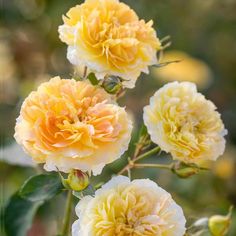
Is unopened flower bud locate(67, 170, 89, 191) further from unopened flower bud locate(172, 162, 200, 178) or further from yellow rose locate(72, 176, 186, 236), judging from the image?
unopened flower bud locate(172, 162, 200, 178)

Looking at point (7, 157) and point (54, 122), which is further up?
point (54, 122)

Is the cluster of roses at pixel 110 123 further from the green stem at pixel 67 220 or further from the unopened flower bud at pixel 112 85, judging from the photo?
the green stem at pixel 67 220

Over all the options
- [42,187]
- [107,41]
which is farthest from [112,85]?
[42,187]

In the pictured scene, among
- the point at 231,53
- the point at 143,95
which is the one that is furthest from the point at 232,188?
the point at 231,53

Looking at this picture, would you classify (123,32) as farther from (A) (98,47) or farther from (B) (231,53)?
(B) (231,53)

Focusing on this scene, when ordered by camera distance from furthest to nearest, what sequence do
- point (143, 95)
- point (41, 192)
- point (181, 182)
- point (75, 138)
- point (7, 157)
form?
point (143, 95) < point (181, 182) < point (7, 157) < point (41, 192) < point (75, 138)

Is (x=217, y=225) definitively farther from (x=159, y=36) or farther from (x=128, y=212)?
(x=159, y=36)

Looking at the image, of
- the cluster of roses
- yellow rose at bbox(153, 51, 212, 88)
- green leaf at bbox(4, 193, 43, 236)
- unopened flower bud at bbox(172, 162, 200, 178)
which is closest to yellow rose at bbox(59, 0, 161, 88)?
the cluster of roses

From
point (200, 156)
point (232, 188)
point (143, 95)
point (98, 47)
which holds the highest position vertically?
point (98, 47)
